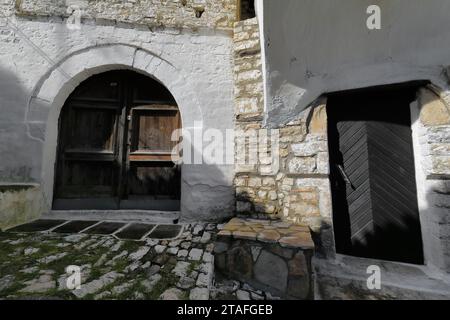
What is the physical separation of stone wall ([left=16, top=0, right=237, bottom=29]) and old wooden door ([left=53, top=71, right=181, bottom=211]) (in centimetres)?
82

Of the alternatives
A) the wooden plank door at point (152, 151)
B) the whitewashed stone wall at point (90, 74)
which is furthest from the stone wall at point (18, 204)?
the wooden plank door at point (152, 151)

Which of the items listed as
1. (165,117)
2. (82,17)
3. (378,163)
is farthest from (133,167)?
(378,163)

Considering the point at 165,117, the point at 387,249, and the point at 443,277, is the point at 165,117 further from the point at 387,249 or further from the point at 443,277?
the point at 443,277

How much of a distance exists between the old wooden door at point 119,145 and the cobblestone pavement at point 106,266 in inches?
36.1

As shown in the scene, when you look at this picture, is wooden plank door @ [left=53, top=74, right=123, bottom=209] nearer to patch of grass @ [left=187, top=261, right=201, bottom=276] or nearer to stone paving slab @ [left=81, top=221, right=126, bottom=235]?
stone paving slab @ [left=81, top=221, right=126, bottom=235]

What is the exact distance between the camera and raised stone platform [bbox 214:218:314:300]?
1.50 m

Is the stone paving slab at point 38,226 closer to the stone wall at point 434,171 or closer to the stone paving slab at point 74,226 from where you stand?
the stone paving slab at point 74,226

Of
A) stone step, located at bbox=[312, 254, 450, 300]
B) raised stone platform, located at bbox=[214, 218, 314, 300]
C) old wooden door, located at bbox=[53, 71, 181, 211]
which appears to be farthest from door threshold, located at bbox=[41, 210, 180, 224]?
stone step, located at bbox=[312, 254, 450, 300]

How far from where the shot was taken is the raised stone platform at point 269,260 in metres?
1.50

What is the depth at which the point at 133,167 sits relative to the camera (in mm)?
3160

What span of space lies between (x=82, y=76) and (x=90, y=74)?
12cm

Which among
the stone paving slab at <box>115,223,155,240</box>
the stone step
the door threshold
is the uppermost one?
the door threshold

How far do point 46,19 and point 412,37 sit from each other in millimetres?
4890

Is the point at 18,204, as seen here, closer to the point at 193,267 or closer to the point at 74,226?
the point at 74,226
